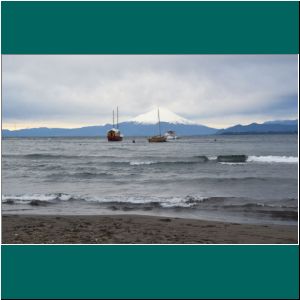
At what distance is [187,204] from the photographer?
443 centimetres

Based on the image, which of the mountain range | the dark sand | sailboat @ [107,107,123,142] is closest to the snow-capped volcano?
the mountain range

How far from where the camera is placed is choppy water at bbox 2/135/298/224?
4305mm

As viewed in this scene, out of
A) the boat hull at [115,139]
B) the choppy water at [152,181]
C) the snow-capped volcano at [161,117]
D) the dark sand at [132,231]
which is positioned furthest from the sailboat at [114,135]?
the dark sand at [132,231]

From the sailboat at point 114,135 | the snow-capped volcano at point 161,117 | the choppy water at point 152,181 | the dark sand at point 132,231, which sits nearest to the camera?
the dark sand at point 132,231

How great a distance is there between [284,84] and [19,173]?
3.25m


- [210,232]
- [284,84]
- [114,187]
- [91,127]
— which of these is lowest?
[210,232]

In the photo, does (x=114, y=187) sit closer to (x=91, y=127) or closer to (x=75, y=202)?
(x=75, y=202)

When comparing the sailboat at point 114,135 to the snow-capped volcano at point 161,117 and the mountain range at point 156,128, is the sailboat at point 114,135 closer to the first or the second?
the mountain range at point 156,128

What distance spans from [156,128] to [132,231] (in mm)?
1060

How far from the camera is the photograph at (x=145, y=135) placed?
3656 millimetres

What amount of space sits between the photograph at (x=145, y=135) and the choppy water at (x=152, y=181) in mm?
19

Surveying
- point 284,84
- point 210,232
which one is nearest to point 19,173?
point 210,232

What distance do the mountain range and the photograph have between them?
0.4 inches

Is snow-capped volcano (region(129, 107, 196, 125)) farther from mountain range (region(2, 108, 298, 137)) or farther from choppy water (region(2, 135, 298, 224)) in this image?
choppy water (region(2, 135, 298, 224))
